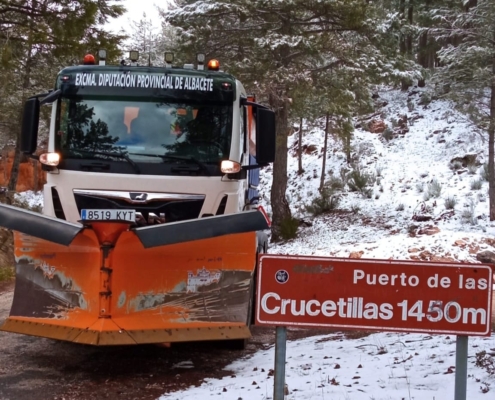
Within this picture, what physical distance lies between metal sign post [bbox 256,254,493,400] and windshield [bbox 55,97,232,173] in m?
2.80

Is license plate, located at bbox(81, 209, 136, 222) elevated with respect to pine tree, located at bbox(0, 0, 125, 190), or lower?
lower

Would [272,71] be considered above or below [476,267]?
above

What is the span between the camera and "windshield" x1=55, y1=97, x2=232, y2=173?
616 cm

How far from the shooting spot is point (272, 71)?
14789 millimetres

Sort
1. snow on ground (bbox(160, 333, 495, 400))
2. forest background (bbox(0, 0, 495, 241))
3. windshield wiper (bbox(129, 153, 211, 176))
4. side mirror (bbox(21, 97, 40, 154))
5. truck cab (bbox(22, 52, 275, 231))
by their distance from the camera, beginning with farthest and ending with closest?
forest background (bbox(0, 0, 495, 241)), side mirror (bbox(21, 97, 40, 154)), windshield wiper (bbox(129, 153, 211, 176)), truck cab (bbox(22, 52, 275, 231)), snow on ground (bbox(160, 333, 495, 400))

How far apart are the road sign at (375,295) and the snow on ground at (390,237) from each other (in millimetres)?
1074

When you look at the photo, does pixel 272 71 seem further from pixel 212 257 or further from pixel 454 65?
pixel 212 257

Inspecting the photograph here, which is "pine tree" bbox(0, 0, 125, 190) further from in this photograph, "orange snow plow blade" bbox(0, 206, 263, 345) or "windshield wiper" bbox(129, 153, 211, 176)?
"orange snow plow blade" bbox(0, 206, 263, 345)

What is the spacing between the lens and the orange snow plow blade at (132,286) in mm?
5137

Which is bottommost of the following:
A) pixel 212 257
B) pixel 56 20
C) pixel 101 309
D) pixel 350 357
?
pixel 350 357

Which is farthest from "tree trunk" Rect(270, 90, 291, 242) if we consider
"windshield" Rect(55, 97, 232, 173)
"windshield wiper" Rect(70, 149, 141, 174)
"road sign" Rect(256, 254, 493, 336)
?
"road sign" Rect(256, 254, 493, 336)

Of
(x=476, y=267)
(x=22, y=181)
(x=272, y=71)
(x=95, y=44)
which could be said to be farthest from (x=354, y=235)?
(x=22, y=181)

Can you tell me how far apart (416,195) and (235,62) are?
24.3 feet

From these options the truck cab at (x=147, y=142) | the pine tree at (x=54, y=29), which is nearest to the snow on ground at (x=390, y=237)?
the truck cab at (x=147, y=142)
